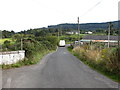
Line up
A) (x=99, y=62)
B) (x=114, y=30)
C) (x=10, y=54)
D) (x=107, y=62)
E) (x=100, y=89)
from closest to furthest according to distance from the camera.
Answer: (x=100, y=89), (x=107, y=62), (x=99, y=62), (x=10, y=54), (x=114, y=30)

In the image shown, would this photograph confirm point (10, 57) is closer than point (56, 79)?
No

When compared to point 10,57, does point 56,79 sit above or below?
below

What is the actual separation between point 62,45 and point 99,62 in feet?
191

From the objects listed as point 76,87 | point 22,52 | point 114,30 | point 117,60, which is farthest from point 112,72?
point 114,30

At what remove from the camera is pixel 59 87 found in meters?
8.00

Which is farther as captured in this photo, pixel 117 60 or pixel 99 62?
pixel 99 62

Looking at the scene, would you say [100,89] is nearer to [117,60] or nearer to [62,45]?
[117,60]

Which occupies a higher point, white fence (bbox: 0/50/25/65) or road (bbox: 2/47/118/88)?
white fence (bbox: 0/50/25/65)

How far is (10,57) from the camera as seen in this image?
1532 cm

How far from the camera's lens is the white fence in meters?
14.4

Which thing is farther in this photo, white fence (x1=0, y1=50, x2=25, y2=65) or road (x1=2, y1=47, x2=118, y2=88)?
white fence (x1=0, y1=50, x2=25, y2=65)

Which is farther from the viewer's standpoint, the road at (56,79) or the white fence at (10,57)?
the white fence at (10,57)

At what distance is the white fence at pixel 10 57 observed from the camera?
14.4 m

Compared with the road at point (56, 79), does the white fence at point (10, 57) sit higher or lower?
higher
